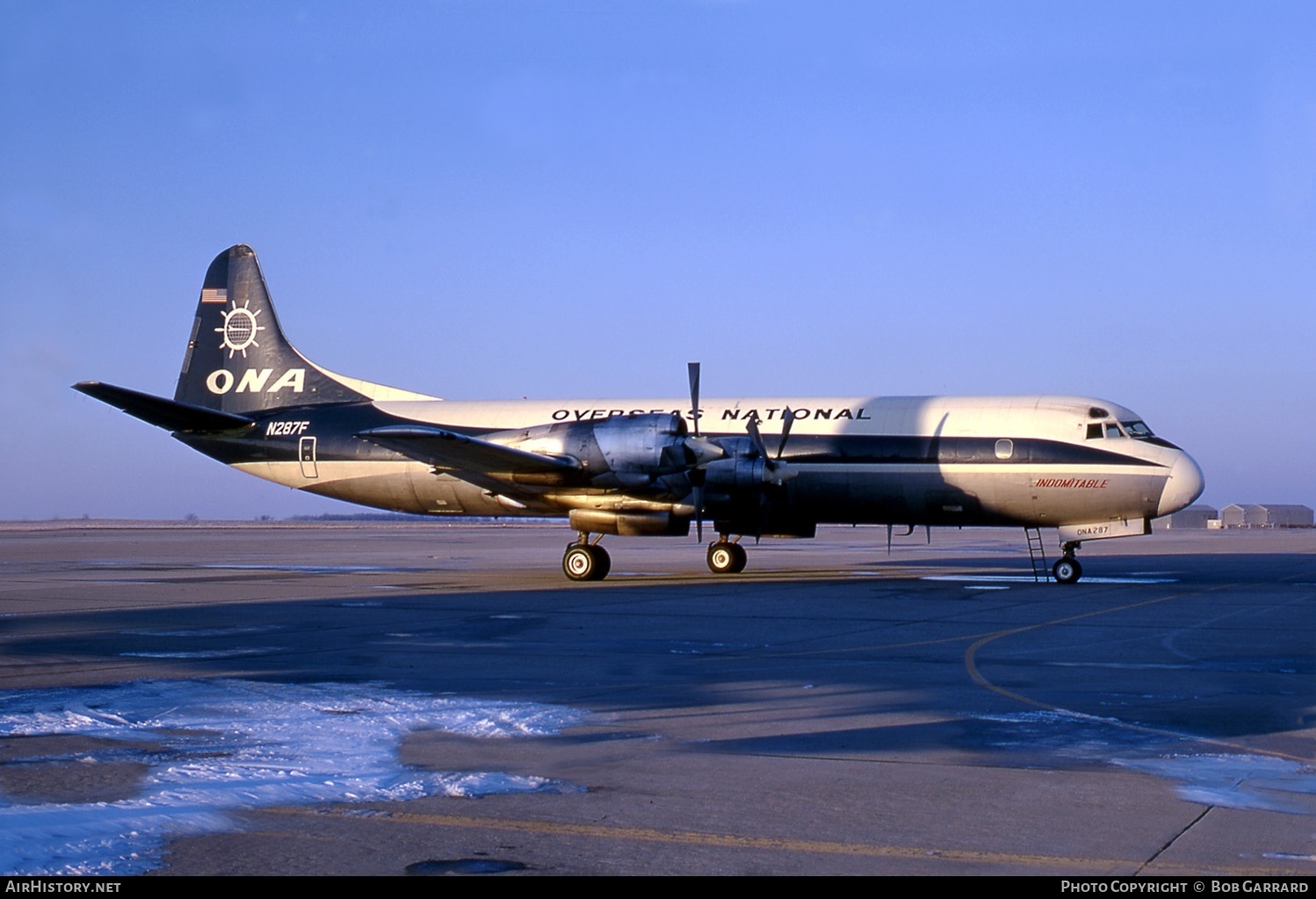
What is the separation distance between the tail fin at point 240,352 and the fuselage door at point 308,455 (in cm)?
205

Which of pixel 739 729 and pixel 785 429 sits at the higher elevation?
pixel 785 429

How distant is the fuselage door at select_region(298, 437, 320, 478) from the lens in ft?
105

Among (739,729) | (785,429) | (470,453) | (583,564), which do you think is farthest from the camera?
(583,564)

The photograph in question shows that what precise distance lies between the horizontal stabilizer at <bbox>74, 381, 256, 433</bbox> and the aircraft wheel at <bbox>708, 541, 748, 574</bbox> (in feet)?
42.4

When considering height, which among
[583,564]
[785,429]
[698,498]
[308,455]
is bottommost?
[583,564]

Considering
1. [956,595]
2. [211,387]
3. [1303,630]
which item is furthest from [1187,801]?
[211,387]

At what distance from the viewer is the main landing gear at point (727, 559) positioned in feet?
99.1

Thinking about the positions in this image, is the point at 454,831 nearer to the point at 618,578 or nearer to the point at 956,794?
the point at 956,794

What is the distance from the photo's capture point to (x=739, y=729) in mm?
9688

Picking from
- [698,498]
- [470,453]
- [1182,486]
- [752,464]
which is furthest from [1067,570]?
[470,453]

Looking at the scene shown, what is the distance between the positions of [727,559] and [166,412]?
14.5 meters

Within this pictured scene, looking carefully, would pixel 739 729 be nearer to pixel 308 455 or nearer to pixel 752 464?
pixel 752 464

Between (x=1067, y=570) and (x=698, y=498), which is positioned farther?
(x=1067, y=570)

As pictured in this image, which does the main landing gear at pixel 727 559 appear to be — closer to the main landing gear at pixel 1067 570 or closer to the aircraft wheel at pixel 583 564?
the aircraft wheel at pixel 583 564
